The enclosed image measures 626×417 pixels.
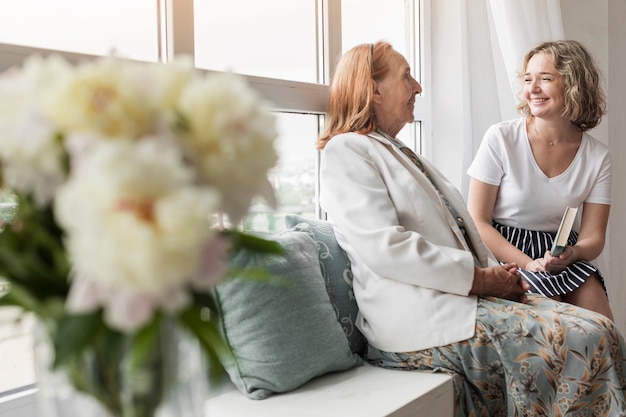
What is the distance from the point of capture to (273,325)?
73.2 inches

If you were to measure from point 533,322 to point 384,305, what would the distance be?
1.33 feet

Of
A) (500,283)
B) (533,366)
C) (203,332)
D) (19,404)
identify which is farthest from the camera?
(500,283)

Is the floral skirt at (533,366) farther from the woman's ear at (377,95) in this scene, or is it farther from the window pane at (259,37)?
the window pane at (259,37)

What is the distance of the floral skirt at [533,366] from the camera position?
208 centimetres

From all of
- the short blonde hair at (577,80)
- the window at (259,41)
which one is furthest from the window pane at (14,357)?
the short blonde hair at (577,80)

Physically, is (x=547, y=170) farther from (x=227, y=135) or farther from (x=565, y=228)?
(x=227, y=135)

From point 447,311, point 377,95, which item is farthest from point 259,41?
point 447,311

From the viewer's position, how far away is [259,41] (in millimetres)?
2543

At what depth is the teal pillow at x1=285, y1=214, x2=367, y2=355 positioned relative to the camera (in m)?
2.27

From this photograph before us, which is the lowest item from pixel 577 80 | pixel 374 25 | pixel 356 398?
pixel 356 398

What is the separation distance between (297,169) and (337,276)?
582 millimetres

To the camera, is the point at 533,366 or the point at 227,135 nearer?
the point at 227,135

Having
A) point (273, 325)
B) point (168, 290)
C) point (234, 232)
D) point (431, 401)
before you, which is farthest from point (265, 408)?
point (168, 290)

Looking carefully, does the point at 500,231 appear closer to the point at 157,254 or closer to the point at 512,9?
the point at 512,9
